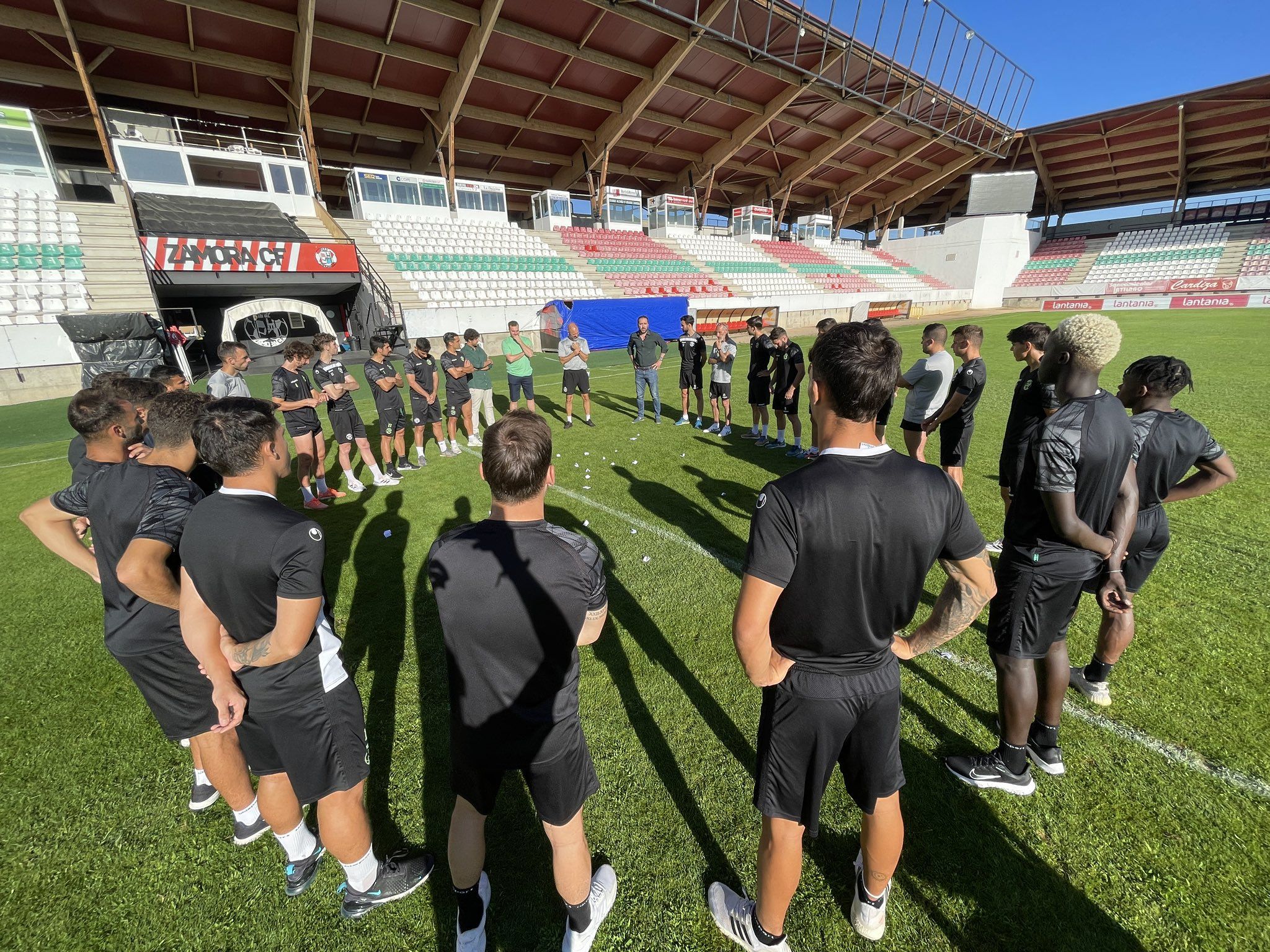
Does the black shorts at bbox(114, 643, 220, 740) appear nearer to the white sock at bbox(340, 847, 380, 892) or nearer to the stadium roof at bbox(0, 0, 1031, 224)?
the white sock at bbox(340, 847, 380, 892)

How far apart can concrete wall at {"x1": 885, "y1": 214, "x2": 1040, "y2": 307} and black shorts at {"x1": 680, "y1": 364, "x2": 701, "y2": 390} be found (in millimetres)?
47699

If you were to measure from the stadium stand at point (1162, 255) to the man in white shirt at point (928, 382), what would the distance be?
54.5 metres

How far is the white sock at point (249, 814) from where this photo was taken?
8.50 feet

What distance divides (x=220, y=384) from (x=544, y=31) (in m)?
24.2

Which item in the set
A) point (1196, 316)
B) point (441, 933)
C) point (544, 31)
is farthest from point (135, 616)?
point (1196, 316)

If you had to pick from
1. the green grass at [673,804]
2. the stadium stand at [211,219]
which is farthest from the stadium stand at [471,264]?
the green grass at [673,804]

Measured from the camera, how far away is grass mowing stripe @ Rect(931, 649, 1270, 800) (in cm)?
263

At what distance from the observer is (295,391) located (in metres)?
6.54

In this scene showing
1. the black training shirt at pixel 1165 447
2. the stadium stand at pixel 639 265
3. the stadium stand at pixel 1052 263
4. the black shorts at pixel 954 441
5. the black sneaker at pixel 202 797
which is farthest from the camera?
the stadium stand at pixel 1052 263

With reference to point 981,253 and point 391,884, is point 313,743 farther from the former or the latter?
point 981,253

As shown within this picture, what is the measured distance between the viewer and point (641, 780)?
286cm

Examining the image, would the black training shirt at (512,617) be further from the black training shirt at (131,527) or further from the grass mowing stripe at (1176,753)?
the grass mowing stripe at (1176,753)

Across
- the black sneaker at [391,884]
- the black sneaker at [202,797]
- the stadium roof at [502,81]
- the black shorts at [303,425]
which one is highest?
the stadium roof at [502,81]

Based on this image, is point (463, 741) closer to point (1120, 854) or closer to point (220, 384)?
point (1120, 854)
